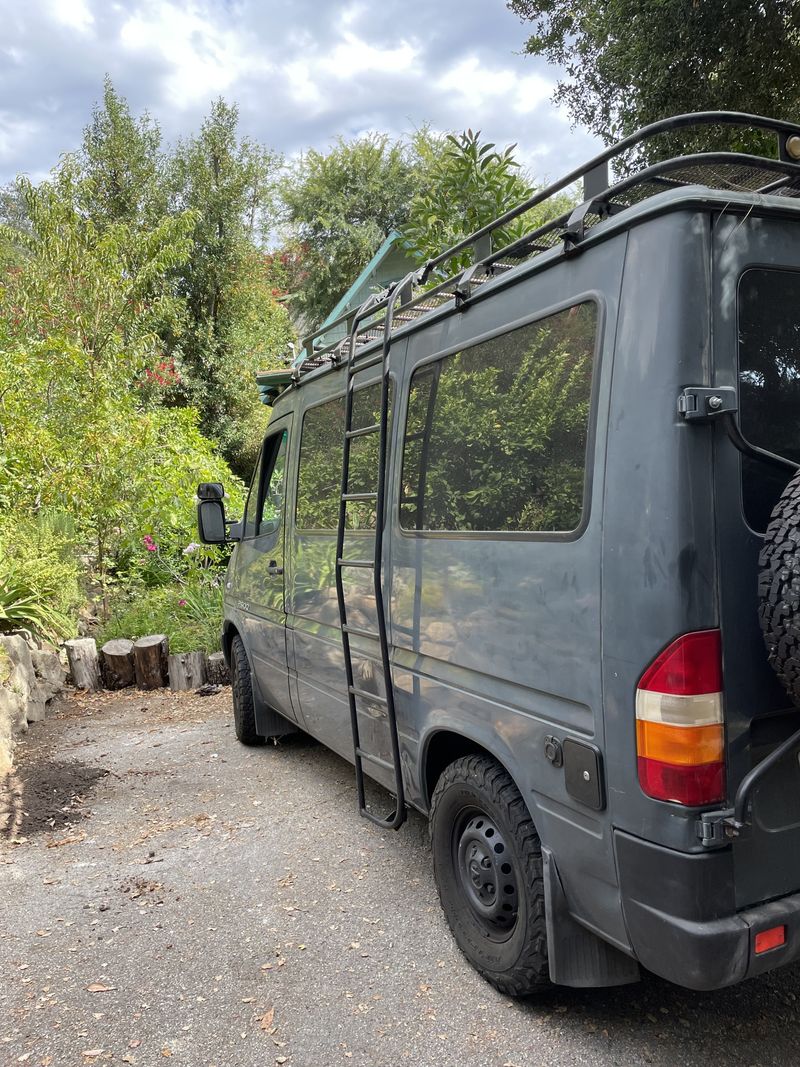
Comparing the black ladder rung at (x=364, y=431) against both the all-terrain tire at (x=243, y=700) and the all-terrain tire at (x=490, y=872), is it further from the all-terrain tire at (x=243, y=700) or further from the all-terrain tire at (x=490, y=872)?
the all-terrain tire at (x=243, y=700)

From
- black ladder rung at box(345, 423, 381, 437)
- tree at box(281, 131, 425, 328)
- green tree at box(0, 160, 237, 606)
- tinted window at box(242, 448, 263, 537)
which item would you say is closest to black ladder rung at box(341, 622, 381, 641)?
black ladder rung at box(345, 423, 381, 437)

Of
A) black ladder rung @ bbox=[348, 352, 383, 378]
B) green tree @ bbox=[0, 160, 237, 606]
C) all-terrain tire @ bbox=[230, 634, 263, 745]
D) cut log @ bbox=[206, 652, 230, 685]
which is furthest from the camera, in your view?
green tree @ bbox=[0, 160, 237, 606]

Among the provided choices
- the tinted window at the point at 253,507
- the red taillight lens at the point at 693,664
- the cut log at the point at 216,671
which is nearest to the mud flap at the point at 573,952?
the red taillight lens at the point at 693,664

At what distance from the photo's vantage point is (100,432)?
29.2ft

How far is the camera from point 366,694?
3516 mm

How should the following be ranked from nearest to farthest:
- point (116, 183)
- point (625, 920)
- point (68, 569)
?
point (625, 920) < point (68, 569) < point (116, 183)

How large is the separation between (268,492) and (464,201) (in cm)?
327

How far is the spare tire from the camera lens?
1.82m

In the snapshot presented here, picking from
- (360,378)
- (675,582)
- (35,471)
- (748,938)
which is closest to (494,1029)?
(748,938)

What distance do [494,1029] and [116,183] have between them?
68.2 ft

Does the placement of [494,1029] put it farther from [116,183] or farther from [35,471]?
[116,183]

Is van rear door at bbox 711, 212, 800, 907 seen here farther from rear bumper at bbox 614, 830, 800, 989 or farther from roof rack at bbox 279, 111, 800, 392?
roof rack at bbox 279, 111, 800, 392

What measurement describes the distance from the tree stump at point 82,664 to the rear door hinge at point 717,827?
675cm

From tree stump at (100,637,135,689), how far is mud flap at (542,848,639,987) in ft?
20.1
